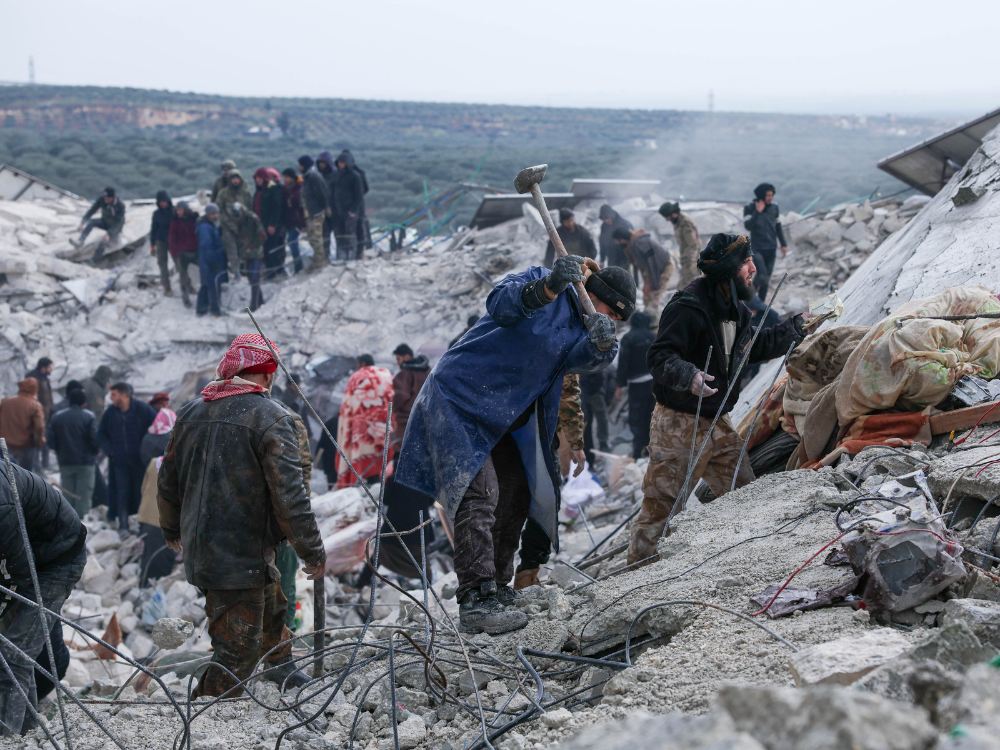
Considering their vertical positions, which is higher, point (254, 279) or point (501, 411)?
point (501, 411)

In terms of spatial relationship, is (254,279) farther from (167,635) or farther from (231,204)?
(167,635)

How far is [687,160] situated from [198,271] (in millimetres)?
19629

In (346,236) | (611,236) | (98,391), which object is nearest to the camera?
(611,236)

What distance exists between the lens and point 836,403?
12.4 ft

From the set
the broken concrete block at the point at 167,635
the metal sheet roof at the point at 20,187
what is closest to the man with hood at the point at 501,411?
the broken concrete block at the point at 167,635

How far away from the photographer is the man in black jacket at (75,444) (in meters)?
7.90

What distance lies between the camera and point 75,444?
797 centimetres

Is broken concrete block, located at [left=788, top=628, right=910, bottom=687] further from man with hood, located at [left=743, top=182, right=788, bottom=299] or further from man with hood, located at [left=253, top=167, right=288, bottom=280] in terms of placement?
man with hood, located at [left=253, top=167, right=288, bottom=280]

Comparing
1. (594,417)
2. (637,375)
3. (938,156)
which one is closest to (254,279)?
(594,417)

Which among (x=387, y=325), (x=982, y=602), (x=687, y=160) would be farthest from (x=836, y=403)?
(x=687, y=160)

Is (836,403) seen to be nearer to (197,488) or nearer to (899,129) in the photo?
(197,488)

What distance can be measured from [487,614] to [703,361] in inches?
62.3

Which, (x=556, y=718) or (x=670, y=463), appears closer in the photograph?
(x=556, y=718)

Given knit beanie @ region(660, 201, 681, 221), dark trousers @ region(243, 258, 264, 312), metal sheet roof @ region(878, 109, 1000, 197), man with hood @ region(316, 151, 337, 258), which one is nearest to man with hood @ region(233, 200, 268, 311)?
dark trousers @ region(243, 258, 264, 312)
